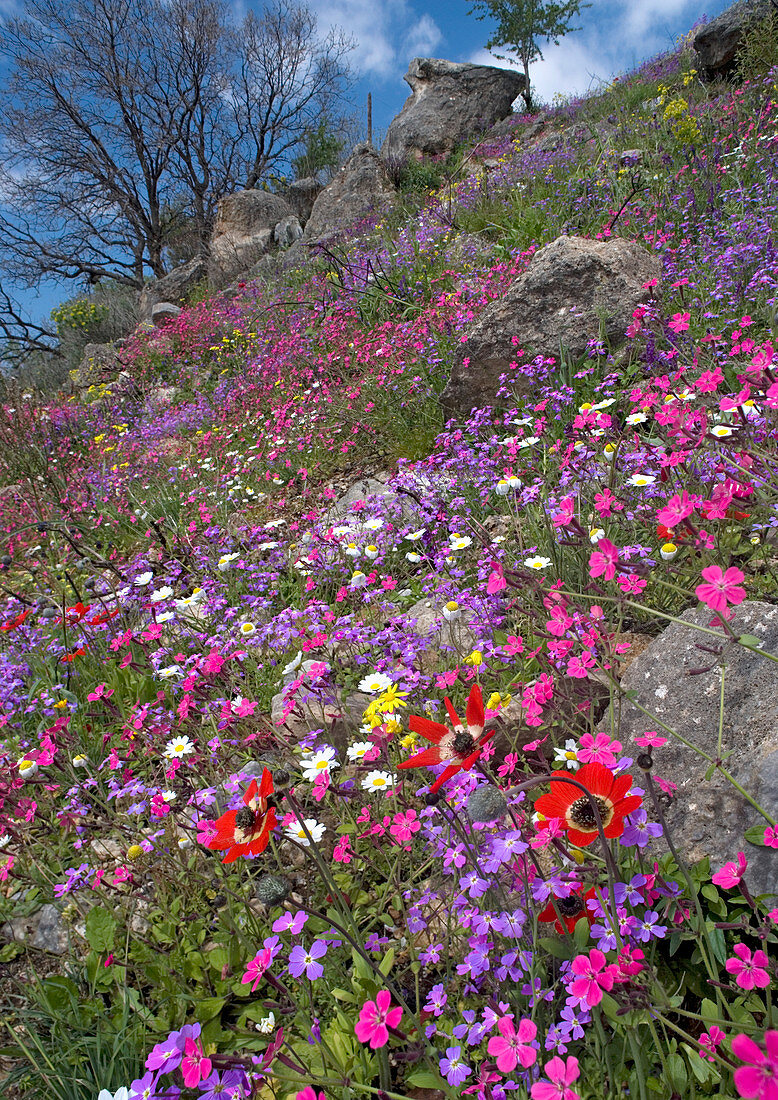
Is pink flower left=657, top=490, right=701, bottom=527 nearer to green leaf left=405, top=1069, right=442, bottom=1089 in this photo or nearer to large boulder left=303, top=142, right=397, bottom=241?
green leaf left=405, top=1069, right=442, bottom=1089

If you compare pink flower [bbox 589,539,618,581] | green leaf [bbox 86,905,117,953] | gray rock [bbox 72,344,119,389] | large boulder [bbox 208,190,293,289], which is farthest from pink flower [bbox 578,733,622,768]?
large boulder [bbox 208,190,293,289]

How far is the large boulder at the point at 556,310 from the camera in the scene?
4.07m

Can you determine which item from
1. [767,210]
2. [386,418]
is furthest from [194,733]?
[767,210]

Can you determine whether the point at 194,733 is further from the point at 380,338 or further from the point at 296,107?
the point at 296,107

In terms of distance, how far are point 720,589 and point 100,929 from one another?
2.03m

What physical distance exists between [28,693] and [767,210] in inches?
236

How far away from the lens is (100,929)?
6.25ft

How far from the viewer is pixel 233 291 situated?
45.4 feet

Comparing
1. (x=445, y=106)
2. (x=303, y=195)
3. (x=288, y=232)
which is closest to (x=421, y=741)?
(x=288, y=232)

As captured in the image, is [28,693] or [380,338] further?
[380,338]

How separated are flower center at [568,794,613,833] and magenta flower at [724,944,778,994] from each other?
0.33 metres

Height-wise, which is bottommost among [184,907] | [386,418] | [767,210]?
[184,907]

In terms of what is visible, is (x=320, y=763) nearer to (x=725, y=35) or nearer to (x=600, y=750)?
(x=600, y=750)

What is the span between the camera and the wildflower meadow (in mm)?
1131
